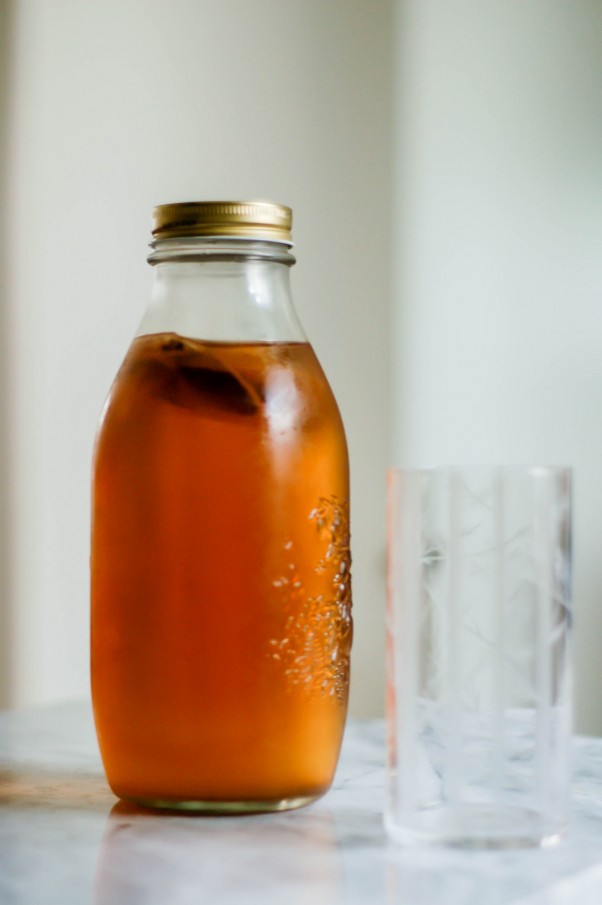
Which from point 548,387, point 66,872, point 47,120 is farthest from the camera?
point 548,387

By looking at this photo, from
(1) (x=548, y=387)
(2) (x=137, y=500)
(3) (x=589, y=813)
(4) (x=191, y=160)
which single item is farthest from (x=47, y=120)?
(3) (x=589, y=813)

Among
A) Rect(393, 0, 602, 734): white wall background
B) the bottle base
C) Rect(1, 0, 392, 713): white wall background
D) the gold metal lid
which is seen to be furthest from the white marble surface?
Rect(393, 0, 602, 734): white wall background

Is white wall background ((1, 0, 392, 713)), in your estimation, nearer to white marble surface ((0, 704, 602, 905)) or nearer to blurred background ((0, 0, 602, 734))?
blurred background ((0, 0, 602, 734))

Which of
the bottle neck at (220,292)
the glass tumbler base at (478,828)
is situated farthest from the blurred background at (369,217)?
the glass tumbler base at (478,828)

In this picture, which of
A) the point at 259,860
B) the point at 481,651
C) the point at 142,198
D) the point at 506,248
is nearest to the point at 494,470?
the point at 481,651

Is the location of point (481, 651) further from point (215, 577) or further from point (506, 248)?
point (506, 248)

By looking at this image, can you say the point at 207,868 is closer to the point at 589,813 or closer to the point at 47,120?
the point at 589,813

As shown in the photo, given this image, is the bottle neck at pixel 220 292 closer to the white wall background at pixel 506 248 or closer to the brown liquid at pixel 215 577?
the brown liquid at pixel 215 577
